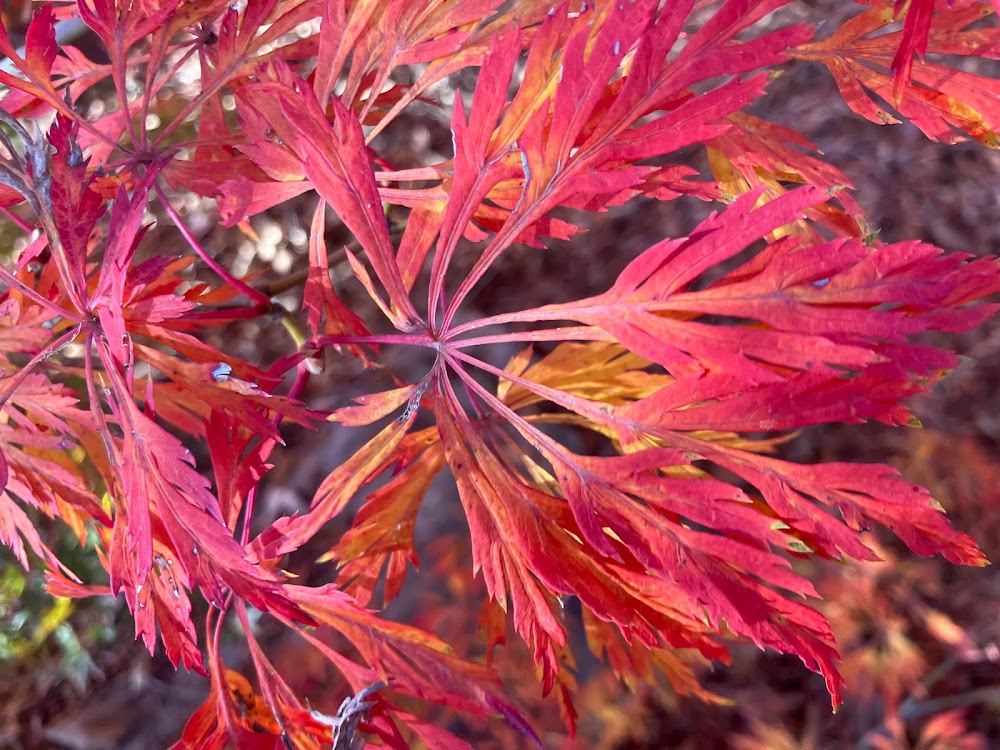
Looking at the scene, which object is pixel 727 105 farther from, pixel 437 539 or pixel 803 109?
pixel 803 109

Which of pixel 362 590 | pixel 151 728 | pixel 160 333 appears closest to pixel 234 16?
pixel 160 333

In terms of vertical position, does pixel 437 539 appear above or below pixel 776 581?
below

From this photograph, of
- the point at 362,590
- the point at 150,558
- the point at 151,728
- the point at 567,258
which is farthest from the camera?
the point at 567,258

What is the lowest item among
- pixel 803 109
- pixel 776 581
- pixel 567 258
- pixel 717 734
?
pixel 717 734

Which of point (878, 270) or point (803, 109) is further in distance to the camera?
point (803, 109)

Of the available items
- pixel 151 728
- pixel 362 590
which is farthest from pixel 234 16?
pixel 151 728

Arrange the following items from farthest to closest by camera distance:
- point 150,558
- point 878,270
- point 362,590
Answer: point 362,590 < point 150,558 < point 878,270
